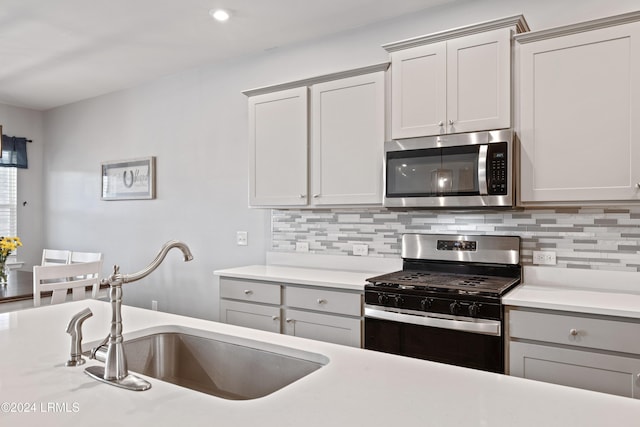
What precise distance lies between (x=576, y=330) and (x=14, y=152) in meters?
5.96

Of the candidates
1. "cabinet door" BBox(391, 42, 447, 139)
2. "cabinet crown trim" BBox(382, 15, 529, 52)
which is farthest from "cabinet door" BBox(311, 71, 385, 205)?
"cabinet crown trim" BBox(382, 15, 529, 52)

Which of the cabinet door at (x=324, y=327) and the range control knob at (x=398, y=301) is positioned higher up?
the range control knob at (x=398, y=301)

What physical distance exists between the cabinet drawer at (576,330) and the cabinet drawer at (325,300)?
0.86 m

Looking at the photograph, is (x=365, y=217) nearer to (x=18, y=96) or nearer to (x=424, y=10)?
(x=424, y=10)

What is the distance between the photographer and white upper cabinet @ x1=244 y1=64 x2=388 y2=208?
291 cm

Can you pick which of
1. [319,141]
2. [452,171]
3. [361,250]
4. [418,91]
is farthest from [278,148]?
[452,171]

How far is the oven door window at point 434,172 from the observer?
251cm

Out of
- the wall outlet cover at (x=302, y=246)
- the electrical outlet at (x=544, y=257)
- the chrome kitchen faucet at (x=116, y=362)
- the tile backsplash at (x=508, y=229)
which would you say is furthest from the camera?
the wall outlet cover at (x=302, y=246)

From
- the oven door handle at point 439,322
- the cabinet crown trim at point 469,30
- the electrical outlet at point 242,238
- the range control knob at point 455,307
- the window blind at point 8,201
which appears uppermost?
the cabinet crown trim at point 469,30

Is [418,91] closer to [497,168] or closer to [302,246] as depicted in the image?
[497,168]

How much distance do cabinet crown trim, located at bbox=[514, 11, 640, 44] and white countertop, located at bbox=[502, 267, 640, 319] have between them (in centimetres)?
125

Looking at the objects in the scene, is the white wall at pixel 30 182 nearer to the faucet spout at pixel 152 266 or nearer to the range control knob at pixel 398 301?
the range control knob at pixel 398 301

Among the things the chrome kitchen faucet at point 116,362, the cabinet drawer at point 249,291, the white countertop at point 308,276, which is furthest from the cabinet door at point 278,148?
the chrome kitchen faucet at point 116,362

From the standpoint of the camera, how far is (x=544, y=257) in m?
2.61
